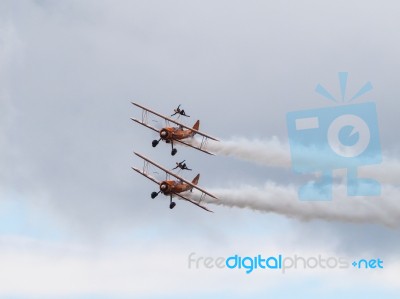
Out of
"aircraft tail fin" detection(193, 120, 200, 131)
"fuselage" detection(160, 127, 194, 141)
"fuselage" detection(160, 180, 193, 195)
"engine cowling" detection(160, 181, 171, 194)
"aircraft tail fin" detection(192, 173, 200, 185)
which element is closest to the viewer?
"engine cowling" detection(160, 181, 171, 194)

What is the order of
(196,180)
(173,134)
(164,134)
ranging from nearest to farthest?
(164,134), (173,134), (196,180)

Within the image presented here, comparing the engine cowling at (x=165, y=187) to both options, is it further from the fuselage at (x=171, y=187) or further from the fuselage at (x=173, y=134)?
the fuselage at (x=173, y=134)

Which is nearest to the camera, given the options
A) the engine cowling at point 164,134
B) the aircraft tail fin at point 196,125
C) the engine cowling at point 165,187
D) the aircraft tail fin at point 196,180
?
the engine cowling at point 165,187

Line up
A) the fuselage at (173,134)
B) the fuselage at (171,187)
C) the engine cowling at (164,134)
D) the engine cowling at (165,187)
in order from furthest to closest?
1. the fuselage at (173,134)
2. the engine cowling at (164,134)
3. the fuselage at (171,187)
4. the engine cowling at (165,187)

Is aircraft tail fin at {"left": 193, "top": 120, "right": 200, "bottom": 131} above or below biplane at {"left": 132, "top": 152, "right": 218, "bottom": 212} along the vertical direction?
above

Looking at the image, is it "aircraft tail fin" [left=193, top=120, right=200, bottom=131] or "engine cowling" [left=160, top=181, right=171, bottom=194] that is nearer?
"engine cowling" [left=160, top=181, right=171, bottom=194]

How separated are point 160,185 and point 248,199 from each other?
34.0ft

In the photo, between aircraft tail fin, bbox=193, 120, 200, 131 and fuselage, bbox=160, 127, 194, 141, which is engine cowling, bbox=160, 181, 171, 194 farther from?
aircraft tail fin, bbox=193, 120, 200, 131

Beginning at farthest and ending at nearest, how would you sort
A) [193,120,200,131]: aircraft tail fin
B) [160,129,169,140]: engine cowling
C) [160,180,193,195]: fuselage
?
[193,120,200,131]: aircraft tail fin, [160,129,169,140]: engine cowling, [160,180,193,195]: fuselage

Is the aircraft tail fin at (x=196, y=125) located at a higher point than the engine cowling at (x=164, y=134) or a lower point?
higher

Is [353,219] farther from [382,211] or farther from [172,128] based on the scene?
[172,128]

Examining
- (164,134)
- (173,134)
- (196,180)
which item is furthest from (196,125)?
(164,134)

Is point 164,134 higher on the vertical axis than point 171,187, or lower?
higher

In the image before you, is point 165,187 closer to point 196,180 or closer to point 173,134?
point 173,134
